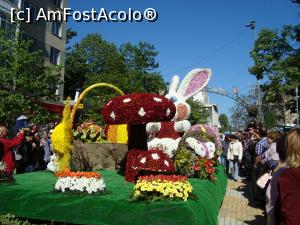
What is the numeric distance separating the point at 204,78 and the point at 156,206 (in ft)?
23.7

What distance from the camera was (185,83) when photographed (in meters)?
12.5

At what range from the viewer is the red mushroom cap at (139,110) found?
27.6 feet

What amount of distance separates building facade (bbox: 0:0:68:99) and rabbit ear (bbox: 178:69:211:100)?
45.8ft

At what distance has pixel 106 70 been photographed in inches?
1886

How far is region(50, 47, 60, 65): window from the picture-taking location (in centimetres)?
3078

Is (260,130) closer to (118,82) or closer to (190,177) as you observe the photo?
(190,177)

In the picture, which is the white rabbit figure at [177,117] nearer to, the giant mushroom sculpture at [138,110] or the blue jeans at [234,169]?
the giant mushroom sculpture at [138,110]

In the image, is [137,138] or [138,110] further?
A: [137,138]

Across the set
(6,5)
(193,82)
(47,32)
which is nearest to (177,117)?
(193,82)

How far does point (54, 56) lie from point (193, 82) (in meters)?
21.0

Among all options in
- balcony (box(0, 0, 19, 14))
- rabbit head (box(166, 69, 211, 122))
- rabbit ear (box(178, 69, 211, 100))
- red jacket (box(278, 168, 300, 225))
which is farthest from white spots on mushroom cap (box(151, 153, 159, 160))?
balcony (box(0, 0, 19, 14))

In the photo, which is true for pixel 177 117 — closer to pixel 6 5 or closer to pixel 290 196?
pixel 290 196

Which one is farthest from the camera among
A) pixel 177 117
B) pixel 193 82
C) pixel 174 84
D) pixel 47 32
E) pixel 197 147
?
pixel 47 32

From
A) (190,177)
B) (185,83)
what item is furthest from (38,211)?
(185,83)
